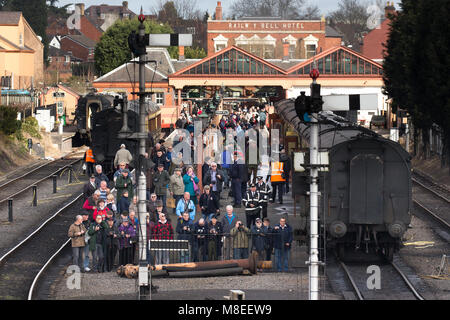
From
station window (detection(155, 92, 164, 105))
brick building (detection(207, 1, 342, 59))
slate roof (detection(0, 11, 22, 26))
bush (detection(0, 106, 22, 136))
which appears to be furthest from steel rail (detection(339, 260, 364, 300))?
brick building (detection(207, 1, 342, 59))

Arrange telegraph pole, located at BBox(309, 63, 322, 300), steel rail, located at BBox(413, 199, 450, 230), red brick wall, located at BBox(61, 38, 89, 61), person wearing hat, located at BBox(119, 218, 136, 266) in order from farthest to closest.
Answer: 1. red brick wall, located at BBox(61, 38, 89, 61)
2. steel rail, located at BBox(413, 199, 450, 230)
3. person wearing hat, located at BBox(119, 218, 136, 266)
4. telegraph pole, located at BBox(309, 63, 322, 300)

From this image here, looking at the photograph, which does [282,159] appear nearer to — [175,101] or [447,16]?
[447,16]

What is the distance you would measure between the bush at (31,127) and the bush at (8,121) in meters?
4.36

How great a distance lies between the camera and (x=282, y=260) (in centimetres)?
2008

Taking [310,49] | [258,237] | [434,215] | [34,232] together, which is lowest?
[34,232]

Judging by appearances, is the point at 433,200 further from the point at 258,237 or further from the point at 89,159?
the point at 258,237

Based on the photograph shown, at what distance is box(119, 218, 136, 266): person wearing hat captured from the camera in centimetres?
1978

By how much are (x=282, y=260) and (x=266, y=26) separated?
81.4 meters

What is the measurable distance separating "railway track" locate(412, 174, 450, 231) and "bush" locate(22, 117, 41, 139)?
2058cm

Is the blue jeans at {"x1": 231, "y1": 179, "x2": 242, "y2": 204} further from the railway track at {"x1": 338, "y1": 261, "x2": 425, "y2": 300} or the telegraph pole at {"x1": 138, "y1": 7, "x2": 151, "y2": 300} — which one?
the telegraph pole at {"x1": 138, "y1": 7, "x2": 151, "y2": 300}

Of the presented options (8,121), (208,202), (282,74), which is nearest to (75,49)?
(282,74)

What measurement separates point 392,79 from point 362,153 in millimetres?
24548

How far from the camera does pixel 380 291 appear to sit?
1809cm

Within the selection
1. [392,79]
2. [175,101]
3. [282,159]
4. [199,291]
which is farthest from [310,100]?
[175,101]
